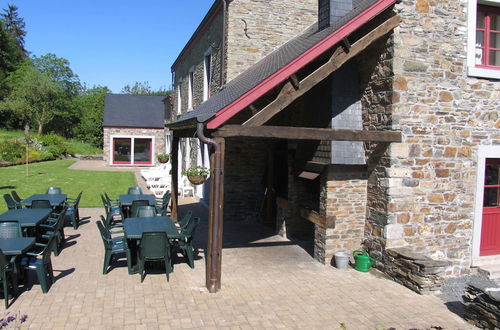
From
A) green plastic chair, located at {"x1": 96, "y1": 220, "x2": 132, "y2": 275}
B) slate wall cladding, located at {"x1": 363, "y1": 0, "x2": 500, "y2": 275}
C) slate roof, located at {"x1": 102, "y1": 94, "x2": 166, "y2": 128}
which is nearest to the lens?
green plastic chair, located at {"x1": 96, "y1": 220, "x2": 132, "y2": 275}

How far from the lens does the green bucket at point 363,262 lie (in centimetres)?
789

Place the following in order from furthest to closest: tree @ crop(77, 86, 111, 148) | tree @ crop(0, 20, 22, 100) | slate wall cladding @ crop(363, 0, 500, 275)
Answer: tree @ crop(0, 20, 22, 100) → tree @ crop(77, 86, 111, 148) → slate wall cladding @ crop(363, 0, 500, 275)

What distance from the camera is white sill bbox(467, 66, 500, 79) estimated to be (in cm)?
797

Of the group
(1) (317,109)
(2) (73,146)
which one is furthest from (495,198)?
(2) (73,146)

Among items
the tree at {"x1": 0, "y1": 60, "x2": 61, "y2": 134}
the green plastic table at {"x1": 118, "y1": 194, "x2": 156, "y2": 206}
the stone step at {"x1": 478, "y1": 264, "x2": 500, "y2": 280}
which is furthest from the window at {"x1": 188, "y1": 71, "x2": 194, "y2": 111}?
the tree at {"x1": 0, "y1": 60, "x2": 61, "y2": 134}

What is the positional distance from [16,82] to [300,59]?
47.4 m

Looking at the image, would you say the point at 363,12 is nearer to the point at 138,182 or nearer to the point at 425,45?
the point at 425,45

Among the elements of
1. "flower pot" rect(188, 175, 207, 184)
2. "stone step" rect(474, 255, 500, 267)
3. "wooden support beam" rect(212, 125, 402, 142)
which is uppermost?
"wooden support beam" rect(212, 125, 402, 142)

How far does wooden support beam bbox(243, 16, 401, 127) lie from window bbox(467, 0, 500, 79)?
5.54 feet

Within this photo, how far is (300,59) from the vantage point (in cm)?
668

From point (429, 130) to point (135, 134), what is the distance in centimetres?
2503

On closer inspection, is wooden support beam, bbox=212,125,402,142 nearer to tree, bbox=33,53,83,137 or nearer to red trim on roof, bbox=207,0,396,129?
red trim on roof, bbox=207,0,396,129

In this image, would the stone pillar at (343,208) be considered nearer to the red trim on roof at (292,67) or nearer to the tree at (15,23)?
the red trim on roof at (292,67)

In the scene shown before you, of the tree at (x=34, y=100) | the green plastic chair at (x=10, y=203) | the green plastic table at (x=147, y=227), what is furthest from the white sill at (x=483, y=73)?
the tree at (x=34, y=100)
